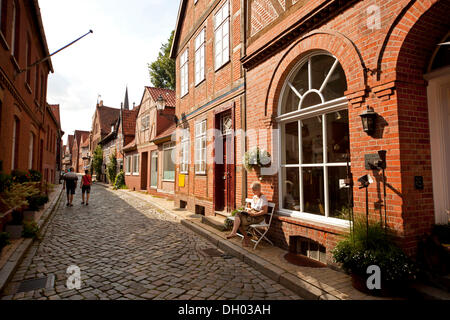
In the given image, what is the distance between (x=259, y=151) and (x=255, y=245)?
6.56 ft

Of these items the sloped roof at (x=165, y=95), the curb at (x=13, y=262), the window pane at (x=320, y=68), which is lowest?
the curb at (x=13, y=262)

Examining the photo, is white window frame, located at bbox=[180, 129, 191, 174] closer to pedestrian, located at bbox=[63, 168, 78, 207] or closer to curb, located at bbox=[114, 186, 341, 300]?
curb, located at bbox=[114, 186, 341, 300]

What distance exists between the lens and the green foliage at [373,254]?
10.1 feet

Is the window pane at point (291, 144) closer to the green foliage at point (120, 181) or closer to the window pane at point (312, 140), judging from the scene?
the window pane at point (312, 140)

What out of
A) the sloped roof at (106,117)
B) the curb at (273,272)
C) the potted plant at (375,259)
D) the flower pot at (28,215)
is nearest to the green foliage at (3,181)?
the flower pot at (28,215)

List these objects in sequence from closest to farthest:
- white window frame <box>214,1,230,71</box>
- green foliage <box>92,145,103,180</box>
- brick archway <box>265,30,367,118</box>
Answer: brick archway <box>265,30,367,118</box> < white window frame <box>214,1,230,71</box> < green foliage <box>92,145,103,180</box>

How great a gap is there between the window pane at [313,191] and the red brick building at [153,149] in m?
10.4

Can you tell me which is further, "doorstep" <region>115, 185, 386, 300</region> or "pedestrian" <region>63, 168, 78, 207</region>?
"pedestrian" <region>63, 168, 78, 207</region>

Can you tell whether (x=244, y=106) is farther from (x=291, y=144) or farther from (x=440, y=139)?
(x=440, y=139)

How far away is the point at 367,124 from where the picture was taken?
361cm

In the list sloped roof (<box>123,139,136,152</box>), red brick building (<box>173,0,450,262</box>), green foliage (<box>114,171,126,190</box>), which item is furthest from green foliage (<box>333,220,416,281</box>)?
green foliage (<box>114,171,126,190</box>)

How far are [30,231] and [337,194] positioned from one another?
6.69 m

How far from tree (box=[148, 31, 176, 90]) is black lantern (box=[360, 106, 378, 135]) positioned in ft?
82.9

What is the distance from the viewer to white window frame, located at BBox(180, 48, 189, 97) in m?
11.3
